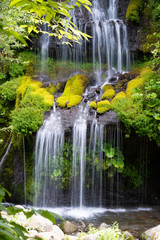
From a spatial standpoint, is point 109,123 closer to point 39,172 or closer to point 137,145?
point 137,145

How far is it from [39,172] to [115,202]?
2695mm

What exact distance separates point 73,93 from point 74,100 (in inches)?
Answer: 23.8

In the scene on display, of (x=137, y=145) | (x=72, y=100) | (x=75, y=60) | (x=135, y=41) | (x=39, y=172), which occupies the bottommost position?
(x=39, y=172)

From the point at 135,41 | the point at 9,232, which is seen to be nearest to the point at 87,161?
the point at 9,232

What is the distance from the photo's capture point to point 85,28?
39.6 ft

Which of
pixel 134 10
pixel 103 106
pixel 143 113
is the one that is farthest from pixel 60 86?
pixel 134 10

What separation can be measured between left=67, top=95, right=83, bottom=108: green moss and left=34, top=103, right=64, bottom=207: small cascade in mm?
1082

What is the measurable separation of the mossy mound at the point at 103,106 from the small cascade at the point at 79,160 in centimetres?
67

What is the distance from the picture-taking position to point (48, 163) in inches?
296

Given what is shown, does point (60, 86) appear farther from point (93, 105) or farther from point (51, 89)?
point (93, 105)

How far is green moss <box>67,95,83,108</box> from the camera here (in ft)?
27.5

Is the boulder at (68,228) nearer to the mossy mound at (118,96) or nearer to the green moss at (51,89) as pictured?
the mossy mound at (118,96)

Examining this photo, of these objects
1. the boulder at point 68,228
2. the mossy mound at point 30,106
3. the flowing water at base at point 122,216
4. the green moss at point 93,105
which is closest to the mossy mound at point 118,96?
the green moss at point 93,105

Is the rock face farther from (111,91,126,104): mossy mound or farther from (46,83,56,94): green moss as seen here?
(46,83,56,94): green moss
